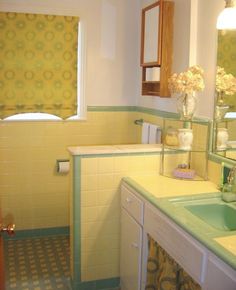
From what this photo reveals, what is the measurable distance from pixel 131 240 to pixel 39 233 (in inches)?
57.2

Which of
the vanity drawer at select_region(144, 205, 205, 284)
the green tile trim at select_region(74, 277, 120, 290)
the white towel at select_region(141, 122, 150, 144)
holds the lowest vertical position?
the green tile trim at select_region(74, 277, 120, 290)

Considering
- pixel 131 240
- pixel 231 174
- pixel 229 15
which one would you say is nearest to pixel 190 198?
pixel 231 174

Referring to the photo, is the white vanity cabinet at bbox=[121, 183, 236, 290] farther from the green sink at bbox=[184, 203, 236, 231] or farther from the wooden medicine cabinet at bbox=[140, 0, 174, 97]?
the wooden medicine cabinet at bbox=[140, 0, 174, 97]

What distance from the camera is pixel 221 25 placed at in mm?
2078

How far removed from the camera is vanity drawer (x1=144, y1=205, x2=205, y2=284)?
1.54 m

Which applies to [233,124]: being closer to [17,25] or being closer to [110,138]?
[110,138]

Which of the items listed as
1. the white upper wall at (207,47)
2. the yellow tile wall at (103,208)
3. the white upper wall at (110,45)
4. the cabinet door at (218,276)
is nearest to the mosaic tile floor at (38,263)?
the yellow tile wall at (103,208)

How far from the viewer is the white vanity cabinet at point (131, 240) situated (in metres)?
2.17

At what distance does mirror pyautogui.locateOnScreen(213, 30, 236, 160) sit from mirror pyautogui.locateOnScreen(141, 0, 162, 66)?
0.57 m

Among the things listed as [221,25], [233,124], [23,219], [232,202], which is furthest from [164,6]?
[23,219]

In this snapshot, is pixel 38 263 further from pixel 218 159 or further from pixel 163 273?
pixel 218 159

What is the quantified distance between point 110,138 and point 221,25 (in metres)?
1.70

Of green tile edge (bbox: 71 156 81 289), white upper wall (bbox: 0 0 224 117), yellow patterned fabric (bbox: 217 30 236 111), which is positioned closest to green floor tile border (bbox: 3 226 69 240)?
green tile edge (bbox: 71 156 81 289)

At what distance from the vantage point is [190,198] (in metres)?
2.03
